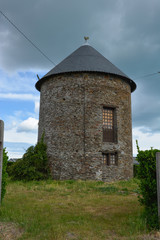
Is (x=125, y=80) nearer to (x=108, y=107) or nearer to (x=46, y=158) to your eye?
(x=108, y=107)

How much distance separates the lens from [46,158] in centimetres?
1587

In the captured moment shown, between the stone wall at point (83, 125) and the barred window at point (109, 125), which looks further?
the barred window at point (109, 125)

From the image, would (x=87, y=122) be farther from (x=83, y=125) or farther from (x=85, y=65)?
(x=85, y=65)

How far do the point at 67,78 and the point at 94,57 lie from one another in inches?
125

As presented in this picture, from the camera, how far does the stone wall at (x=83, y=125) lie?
49.9 feet

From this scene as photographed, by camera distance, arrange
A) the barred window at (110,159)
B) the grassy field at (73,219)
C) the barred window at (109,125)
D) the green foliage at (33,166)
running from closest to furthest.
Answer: the grassy field at (73,219) < the green foliage at (33,166) < the barred window at (110,159) < the barred window at (109,125)

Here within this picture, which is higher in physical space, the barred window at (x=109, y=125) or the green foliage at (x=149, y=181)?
the barred window at (x=109, y=125)

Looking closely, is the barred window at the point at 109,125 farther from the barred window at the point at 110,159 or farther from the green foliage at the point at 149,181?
the green foliage at the point at 149,181

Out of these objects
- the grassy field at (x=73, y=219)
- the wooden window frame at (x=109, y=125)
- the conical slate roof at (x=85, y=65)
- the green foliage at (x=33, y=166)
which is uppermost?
the conical slate roof at (x=85, y=65)

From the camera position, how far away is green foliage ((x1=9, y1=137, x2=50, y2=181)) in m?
15.0

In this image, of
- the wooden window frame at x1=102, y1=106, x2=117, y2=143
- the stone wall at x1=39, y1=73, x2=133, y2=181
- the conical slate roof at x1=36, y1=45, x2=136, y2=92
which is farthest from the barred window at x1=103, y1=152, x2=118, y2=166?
the conical slate roof at x1=36, y1=45, x2=136, y2=92

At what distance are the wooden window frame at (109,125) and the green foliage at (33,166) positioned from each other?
4.25m

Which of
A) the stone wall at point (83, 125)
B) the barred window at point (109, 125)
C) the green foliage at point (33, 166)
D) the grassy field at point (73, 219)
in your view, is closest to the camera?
the grassy field at point (73, 219)

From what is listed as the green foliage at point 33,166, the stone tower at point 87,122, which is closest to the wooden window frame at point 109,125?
the stone tower at point 87,122
